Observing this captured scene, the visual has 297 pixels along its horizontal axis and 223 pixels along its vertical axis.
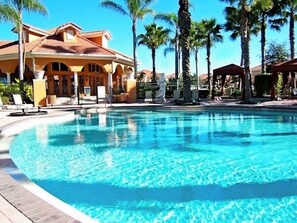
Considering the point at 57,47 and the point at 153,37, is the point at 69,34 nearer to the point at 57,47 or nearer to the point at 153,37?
the point at 57,47

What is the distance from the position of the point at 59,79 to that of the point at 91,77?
345 centimetres

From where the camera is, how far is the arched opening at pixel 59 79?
102 feet

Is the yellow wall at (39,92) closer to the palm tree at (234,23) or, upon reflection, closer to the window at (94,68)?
the window at (94,68)

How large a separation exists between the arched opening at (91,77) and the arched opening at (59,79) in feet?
3.48

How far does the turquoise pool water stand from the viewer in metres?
5.21

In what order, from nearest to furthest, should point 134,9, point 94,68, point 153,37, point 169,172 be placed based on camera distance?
point 169,172, point 134,9, point 94,68, point 153,37

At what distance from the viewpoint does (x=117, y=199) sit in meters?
5.75

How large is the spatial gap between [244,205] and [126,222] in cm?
194

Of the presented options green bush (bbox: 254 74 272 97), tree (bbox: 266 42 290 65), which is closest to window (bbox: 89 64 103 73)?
green bush (bbox: 254 74 272 97)

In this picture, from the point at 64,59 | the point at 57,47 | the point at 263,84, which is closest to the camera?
the point at 263,84

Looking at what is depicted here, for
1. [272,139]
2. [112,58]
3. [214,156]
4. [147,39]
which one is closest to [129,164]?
[214,156]

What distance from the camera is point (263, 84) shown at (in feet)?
94.6

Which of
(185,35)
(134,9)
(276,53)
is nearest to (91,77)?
(134,9)

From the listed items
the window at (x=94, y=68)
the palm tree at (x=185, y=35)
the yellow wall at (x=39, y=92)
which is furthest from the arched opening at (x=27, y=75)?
the palm tree at (x=185, y=35)
